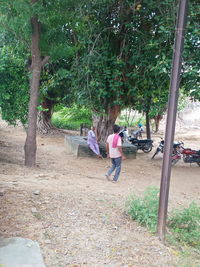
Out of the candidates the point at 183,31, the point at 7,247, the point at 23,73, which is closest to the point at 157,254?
the point at 7,247

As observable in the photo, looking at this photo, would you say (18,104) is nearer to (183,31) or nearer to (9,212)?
(9,212)

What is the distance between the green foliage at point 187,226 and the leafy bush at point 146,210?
34cm

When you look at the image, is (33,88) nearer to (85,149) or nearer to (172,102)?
(85,149)

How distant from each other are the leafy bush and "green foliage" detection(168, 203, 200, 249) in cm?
34

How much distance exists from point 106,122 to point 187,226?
9.15 metres

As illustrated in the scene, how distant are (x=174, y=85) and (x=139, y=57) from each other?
6.73 m

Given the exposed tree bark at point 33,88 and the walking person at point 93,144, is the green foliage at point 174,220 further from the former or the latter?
the walking person at point 93,144

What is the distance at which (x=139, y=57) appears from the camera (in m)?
10.1

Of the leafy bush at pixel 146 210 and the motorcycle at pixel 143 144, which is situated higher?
the motorcycle at pixel 143 144

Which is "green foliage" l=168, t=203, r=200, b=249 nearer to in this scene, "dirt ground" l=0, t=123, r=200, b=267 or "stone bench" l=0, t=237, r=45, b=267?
"dirt ground" l=0, t=123, r=200, b=267

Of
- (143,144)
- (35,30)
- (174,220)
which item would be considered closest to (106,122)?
(143,144)

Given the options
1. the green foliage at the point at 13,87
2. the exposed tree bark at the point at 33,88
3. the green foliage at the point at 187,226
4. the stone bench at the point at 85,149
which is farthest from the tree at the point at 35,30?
the green foliage at the point at 187,226

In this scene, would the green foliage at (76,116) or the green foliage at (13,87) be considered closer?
the green foliage at (13,87)

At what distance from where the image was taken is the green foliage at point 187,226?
3.93 metres
